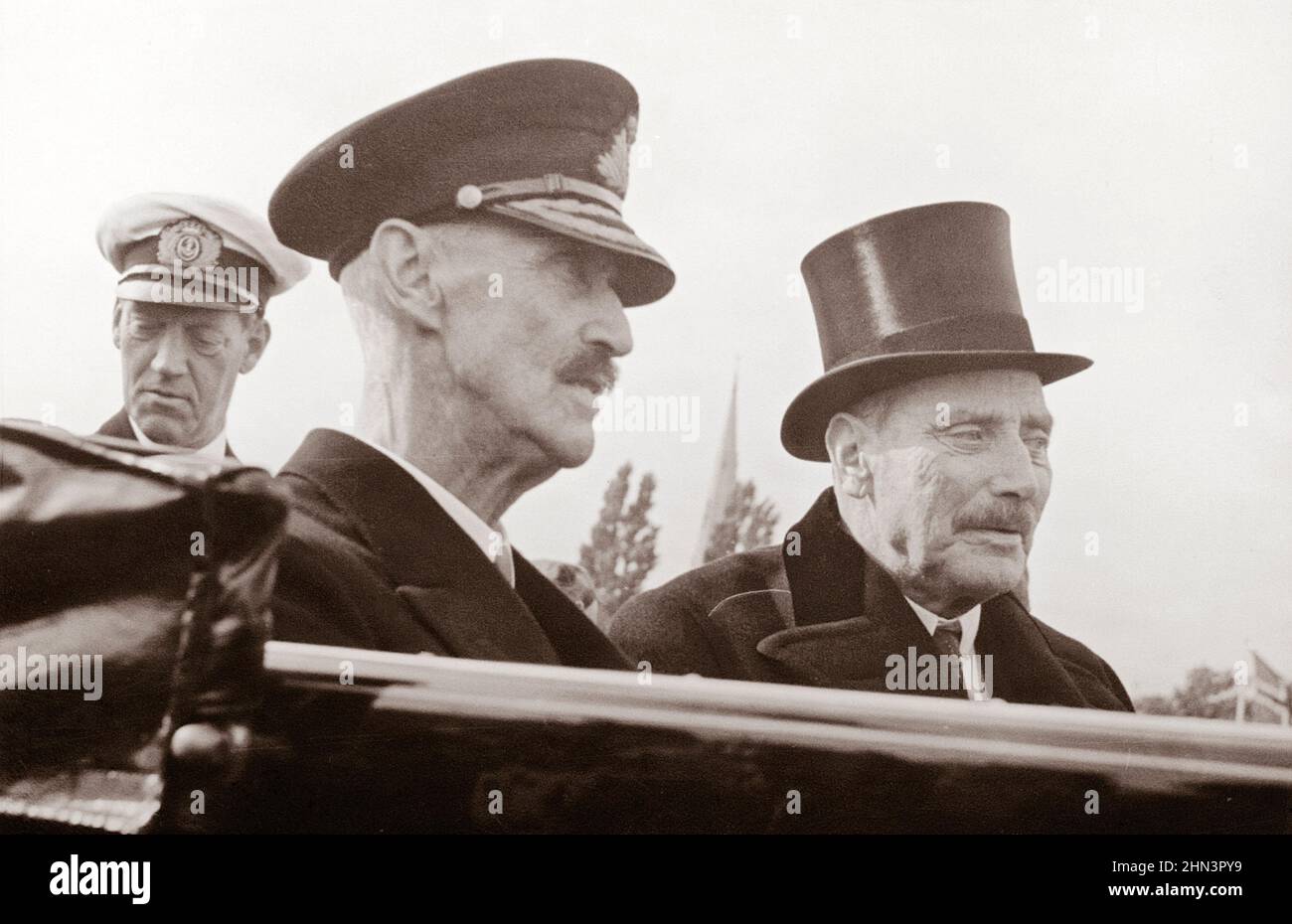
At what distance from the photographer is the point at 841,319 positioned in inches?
160

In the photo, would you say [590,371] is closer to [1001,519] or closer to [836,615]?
[836,615]

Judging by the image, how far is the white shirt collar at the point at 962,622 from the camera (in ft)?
13.3

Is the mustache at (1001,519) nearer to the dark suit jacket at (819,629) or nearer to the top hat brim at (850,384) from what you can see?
the dark suit jacket at (819,629)

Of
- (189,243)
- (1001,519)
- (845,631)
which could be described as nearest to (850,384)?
(1001,519)

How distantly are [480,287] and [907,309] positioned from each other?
1.15m

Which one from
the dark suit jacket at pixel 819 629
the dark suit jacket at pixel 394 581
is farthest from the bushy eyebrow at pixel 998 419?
the dark suit jacket at pixel 394 581

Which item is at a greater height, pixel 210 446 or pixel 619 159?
pixel 619 159

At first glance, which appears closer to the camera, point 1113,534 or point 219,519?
point 219,519

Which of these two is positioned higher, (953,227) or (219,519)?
(953,227)

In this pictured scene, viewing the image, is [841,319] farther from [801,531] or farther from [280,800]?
[280,800]

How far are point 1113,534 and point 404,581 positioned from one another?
194 centimetres

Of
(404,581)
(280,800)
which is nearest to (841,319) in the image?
(404,581)

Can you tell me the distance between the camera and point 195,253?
161 inches

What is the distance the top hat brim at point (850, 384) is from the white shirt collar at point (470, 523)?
812 millimetres
